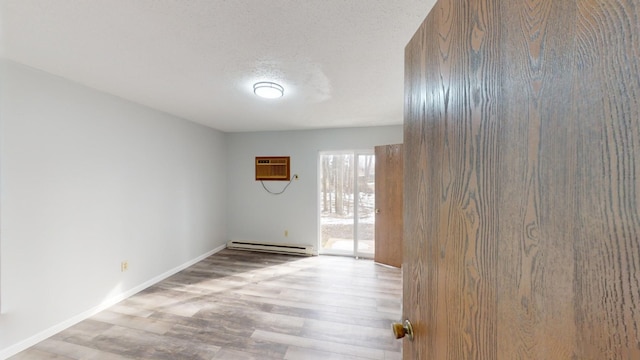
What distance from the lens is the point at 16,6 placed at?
3.97 feet

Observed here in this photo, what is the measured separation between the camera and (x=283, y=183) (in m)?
4.37

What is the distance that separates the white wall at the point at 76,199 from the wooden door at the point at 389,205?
3.07m

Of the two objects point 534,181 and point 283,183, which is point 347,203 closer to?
point 283,183

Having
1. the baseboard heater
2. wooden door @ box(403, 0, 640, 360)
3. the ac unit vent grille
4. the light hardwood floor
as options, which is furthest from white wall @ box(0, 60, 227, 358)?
wooden door @ box(403, 0, 640, 360)

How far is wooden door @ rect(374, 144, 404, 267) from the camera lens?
3605 mm

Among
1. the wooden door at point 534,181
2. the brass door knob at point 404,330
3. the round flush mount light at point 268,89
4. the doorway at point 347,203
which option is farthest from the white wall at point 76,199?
the wooden door at point 534,181

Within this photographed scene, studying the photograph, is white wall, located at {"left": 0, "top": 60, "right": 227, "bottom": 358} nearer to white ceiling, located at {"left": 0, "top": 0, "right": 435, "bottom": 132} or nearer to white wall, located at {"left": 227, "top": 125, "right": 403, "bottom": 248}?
white ceiling, located at {"left": 0, "top": 0, "right": 435, "bottom": 132}

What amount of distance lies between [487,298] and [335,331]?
2.02 metres

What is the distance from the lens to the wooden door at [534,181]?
0.27m

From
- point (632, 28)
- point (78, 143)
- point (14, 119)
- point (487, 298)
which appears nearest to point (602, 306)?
point (487, 298)

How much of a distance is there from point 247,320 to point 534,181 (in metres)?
2.57

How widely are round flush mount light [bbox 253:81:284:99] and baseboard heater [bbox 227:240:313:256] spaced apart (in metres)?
2.82

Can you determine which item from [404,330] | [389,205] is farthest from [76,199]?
[389,205]

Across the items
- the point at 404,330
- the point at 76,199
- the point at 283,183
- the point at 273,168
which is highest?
the point at 273,168
